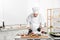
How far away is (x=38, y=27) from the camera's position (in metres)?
3.11

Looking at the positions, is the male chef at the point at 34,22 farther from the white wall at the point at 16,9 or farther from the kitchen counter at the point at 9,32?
the white wall at the point at 16,9

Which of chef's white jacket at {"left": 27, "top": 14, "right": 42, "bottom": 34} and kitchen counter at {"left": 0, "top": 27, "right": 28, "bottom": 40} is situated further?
kitchen counter at {"left": 0, "top": 27, "right": 28, "bottom": 40}

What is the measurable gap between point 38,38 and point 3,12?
8.46ft

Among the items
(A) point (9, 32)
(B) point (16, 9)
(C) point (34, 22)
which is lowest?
(A) point (9, 32)

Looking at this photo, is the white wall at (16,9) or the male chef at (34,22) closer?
the male chef at (34,22)

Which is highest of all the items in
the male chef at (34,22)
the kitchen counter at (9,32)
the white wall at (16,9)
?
the white wall at (16,9)

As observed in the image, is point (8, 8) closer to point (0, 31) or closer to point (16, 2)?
point (16, 2)

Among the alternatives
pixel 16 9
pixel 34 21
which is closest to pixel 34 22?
pixel 34 21

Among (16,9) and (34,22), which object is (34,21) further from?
(16,9)

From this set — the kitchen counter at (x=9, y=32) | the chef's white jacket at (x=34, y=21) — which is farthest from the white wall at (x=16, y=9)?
the chef's white jacket at (x=34, y=21)

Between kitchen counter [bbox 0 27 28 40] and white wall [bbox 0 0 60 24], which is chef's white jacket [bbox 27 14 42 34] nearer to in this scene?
kitchen counter [bbox 0 27 28 40]

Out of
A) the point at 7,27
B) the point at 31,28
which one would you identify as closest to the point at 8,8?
the point at 7,27

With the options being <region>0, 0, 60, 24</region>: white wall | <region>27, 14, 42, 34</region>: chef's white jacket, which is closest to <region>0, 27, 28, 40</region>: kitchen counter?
<region>0, 0, 60, 24</region>: white wall

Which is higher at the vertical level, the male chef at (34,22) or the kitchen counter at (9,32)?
the male chef at (34,22)
